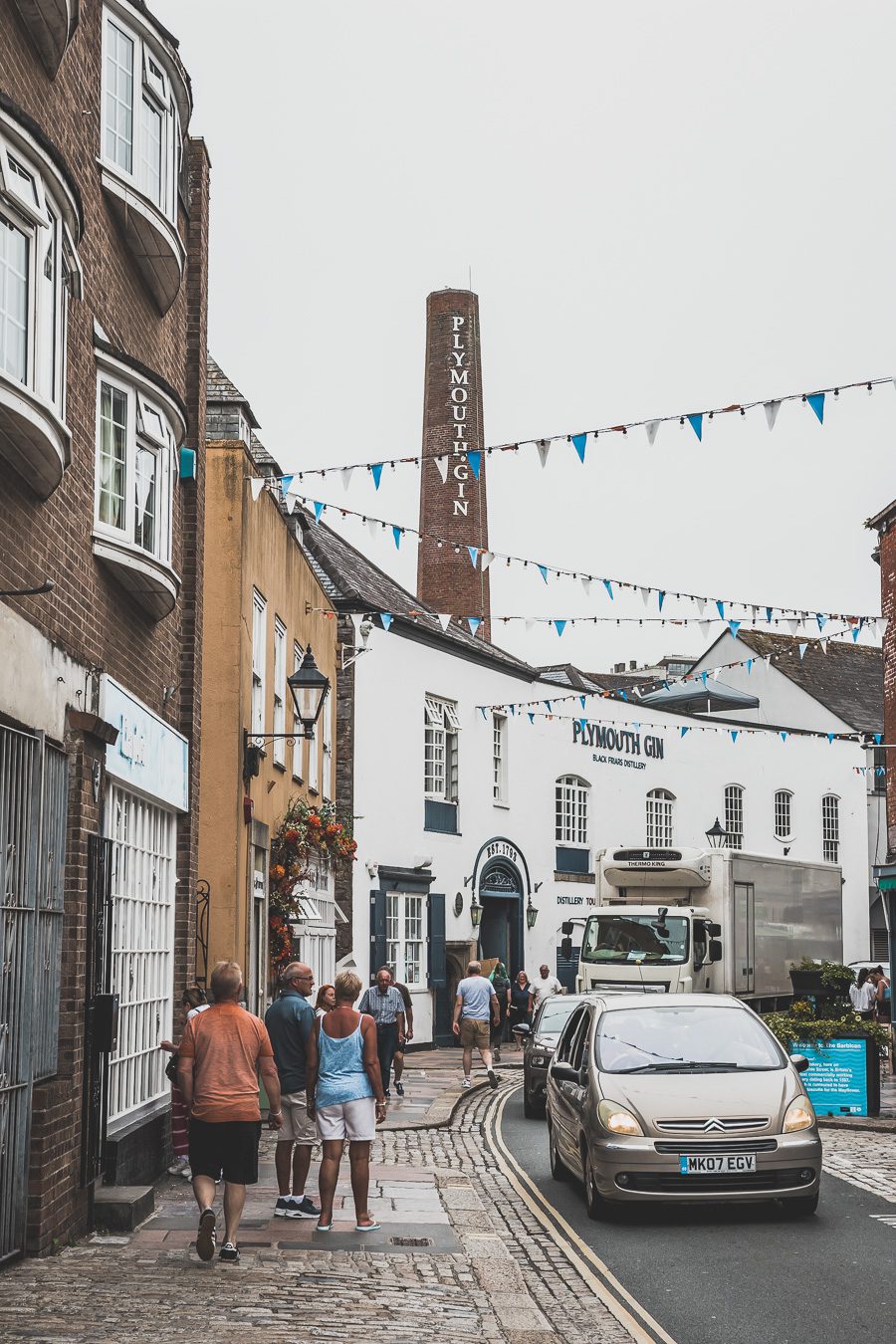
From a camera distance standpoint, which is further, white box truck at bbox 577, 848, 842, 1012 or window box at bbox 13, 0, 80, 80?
white box truck at bbox 577, 848, 842, 1012

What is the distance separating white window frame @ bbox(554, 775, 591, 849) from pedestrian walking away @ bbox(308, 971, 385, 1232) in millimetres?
26767

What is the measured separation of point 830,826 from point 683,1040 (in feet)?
113

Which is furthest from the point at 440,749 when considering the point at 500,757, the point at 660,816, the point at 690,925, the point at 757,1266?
the point at 757,1266

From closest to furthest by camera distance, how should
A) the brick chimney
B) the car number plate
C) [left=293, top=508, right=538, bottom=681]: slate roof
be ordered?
the car number plate
[left=293, top=508, right=538, bottom=681]: slate roof
the brick chimney

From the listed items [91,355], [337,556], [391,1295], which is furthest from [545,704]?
[391,1295]

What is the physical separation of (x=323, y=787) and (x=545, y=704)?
11.6 m

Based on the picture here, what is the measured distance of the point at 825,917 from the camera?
30.2 m

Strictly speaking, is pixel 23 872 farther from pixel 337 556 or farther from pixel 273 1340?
pixel 337 556

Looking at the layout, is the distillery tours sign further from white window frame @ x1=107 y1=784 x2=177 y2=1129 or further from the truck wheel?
white window frame @ x1=107 y1=784 x2=177 y2=1129

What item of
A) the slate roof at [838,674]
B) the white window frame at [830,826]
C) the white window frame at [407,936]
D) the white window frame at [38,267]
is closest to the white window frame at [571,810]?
the white window frame at [407,936]

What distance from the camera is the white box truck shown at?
2373 centimetres

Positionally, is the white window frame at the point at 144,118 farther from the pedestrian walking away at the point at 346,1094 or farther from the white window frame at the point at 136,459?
the pedestrian walking away at the point at 346,1094

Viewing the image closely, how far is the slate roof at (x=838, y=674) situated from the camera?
50719 mm

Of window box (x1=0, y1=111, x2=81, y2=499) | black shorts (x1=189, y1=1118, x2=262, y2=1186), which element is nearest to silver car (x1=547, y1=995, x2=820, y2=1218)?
black shorts (x1=189, y1=1118, x2=262, y2=1186)
